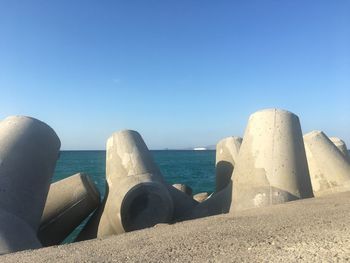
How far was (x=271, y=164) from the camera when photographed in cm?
560

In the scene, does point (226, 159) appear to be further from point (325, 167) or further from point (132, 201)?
point (132, 201)

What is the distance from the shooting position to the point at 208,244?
124 inches

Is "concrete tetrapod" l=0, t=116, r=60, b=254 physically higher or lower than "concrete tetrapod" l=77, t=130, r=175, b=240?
higher

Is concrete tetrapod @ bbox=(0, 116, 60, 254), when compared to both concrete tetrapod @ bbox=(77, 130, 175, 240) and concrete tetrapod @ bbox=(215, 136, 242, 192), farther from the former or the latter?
concrete tetrapod @ bbox=(215, 136, 242, 192)

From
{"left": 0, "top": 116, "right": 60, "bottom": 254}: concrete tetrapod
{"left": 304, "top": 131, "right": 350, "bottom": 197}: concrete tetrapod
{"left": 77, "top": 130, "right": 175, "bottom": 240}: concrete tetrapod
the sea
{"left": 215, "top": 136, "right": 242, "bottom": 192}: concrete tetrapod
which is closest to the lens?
{"left": 0, "top": 116, "right": 60, "bottom": 254}: concrete tetrapod

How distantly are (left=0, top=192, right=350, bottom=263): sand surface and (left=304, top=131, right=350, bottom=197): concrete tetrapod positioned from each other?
3025mm

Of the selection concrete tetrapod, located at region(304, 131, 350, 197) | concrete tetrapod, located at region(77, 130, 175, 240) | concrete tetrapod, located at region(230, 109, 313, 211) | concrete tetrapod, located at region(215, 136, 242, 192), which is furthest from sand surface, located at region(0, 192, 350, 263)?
concrete tetrapod, located at region(215, 136, 242, 192)

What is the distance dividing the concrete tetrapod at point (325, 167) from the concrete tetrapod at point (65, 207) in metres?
3.55

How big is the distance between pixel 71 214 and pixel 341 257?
16.0 feet

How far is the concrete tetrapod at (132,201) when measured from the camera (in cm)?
596

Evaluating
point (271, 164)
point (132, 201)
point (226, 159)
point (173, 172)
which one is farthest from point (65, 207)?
point (173, 172)

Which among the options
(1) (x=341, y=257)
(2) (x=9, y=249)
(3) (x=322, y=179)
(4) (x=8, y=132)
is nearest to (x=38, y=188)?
(4) (x=8, y=132)

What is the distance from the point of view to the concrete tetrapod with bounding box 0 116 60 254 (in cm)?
470

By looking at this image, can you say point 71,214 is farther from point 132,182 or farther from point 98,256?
point 98,256
